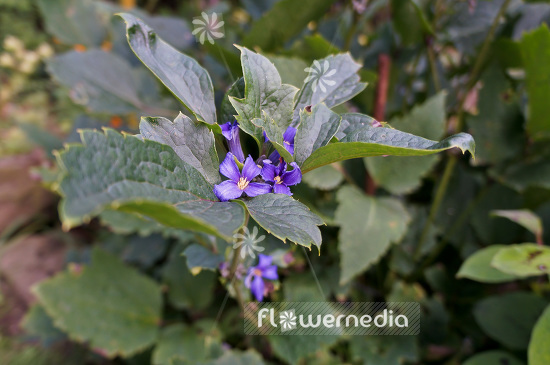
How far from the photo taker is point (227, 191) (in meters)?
0.36

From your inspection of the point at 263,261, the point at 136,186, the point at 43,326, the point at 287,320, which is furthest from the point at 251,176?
the point at 43,326

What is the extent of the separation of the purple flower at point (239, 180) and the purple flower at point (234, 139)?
0.03 metres

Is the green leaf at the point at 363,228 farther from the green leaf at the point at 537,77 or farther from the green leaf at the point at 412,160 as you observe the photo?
the green leaf at the point at 537,77

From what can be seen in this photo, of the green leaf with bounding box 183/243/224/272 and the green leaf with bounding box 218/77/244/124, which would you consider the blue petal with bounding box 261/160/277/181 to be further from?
the green leaf with bounding box 183/243/224/272

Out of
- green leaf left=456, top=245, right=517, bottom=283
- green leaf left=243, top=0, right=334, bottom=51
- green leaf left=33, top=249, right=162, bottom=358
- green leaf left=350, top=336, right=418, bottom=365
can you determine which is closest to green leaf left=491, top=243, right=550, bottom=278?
green leaf left=456, top=245, right=517, bottom=283

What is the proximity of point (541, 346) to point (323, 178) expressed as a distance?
46cm

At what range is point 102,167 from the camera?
29 cm

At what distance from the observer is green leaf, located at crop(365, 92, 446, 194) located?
2.58 feet

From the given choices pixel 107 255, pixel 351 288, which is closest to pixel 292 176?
pixel 351 288

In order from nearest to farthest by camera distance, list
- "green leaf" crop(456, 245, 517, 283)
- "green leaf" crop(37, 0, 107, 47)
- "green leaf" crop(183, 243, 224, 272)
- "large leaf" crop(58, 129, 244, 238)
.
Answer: "large leaf" crop(58, 129, 244, 238)
"green leaf" crop(183, 243, 224, 272)
"green leaf" crop(456, 245, 517, 283)
"green leaf" crop(37, 0, 107, 47)

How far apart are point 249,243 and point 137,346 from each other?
0.59 meters

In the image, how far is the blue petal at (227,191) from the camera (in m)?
0.36

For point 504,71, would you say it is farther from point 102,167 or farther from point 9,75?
point 9,75

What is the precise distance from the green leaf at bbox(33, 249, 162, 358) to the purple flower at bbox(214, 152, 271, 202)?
70 centimetres
